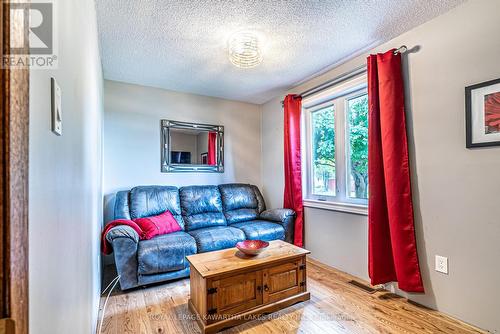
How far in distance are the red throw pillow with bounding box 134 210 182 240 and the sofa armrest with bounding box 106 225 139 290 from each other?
11.4 inches

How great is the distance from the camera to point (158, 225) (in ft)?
9.00

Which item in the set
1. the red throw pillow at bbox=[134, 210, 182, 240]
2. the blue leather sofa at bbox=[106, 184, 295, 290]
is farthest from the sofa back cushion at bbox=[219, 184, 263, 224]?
the red throw pillow at bbox=[134, 210, 182, 240]

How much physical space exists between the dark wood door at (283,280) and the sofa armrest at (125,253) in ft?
4.18

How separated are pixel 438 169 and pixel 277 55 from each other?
1828mm

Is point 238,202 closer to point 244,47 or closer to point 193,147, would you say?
point 193,147

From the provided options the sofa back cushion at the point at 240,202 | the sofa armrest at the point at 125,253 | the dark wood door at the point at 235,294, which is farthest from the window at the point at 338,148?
the sofa armrest at the point at 125,253

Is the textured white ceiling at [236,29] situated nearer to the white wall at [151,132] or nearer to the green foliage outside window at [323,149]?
the white wall at [151,132]

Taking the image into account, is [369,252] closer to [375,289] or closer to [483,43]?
[375,289]

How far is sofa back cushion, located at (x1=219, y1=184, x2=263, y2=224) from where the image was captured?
137 inches

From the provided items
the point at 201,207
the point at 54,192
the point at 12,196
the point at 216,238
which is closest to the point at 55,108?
the point at 54,192

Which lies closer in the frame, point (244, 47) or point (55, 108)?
point (55, 108)

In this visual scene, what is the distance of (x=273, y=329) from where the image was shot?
1.76m

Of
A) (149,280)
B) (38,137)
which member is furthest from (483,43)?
(149,280)

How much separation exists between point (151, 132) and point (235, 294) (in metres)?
2.48
